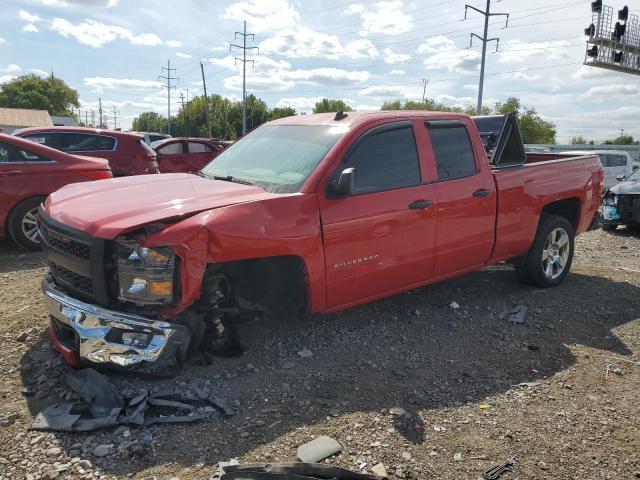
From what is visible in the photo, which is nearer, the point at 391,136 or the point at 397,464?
the point at 397,464

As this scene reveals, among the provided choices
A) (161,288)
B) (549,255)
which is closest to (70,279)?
(161,288)

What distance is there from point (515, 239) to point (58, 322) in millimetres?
4285

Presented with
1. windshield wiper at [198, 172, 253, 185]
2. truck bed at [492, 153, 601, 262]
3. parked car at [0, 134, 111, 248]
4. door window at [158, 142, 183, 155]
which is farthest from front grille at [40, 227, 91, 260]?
door window at [158, 142, 183, 155]

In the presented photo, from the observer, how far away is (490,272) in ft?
22.1

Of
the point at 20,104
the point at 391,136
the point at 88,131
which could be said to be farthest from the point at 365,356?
the point at 20,104

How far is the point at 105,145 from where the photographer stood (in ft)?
34.8

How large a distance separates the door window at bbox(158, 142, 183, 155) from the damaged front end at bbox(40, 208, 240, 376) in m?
10.8

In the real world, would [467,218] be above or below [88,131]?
below

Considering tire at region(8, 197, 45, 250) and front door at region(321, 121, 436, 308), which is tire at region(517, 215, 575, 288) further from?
tire at region(8, 197, 45, 250)

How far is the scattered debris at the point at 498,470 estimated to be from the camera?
284 centimetres

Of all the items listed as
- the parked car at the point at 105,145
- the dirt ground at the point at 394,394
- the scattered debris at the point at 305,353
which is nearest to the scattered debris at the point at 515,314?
the dirt ground at the point at 394,394

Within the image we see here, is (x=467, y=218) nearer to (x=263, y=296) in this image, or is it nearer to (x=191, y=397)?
(x=263, y=296)

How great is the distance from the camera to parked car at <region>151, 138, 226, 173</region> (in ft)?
45.1

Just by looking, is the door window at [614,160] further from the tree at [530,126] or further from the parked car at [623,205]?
the tree at [530,126]
